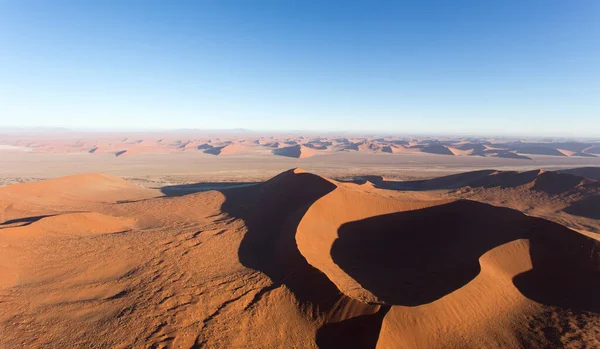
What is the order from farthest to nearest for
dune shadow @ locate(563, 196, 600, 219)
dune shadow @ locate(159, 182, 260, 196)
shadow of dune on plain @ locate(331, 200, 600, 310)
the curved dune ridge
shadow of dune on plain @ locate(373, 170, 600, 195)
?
dune shadow @ locate(159, 182, 260, 196) < shadow of dune on plain @ locate(373, 170, 600, 195) < dune shadow @ locate(563, 196, 600, 219) < shadow of dune on plain @ locate(331, 200, 600, 310) < the curved dune ridge

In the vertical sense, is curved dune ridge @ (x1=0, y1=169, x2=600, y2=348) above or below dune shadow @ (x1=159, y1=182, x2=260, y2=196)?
above

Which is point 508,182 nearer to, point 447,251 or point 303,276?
point 447,251

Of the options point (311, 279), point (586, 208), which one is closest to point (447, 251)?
point (311, 279)

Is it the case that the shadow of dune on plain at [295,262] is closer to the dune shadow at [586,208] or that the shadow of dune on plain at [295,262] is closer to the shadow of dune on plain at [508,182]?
the shadow of dune on plain at [508,182]

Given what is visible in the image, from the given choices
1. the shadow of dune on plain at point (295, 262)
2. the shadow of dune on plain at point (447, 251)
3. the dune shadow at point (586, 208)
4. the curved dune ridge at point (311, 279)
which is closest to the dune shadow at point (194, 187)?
the shadow of dune on plain at point (295, 262)

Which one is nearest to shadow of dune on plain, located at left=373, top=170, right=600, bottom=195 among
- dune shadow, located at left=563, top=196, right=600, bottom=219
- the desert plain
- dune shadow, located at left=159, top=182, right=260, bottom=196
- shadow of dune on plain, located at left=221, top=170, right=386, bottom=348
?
dune shadow, located at left=563, top=196, right=600, bottom=219

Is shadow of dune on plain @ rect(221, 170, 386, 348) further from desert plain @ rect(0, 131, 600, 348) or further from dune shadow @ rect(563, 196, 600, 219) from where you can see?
dune shadow @ rect(563, 196, 600, 219)
